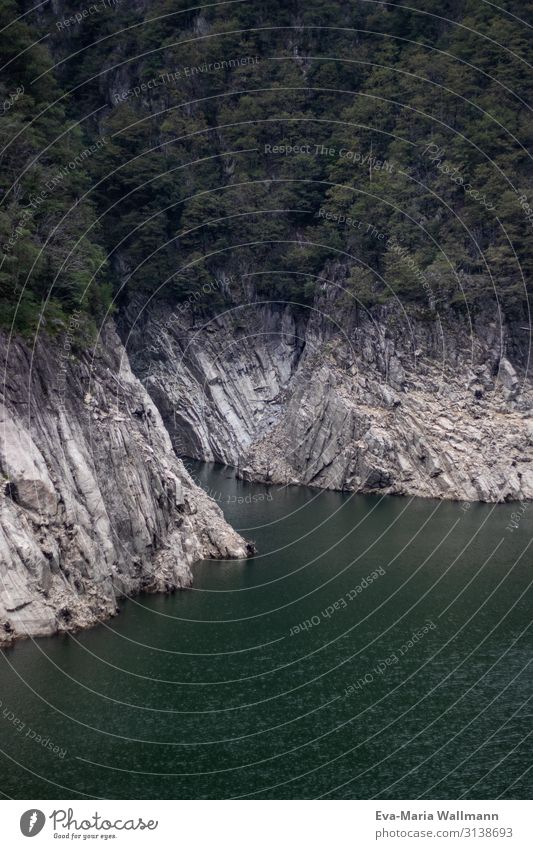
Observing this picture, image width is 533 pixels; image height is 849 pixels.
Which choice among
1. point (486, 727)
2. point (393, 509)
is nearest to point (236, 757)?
point (486, 727)

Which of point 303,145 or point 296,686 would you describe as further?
point 303,145

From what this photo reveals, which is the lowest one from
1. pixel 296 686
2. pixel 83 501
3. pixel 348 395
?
pixel 296 686

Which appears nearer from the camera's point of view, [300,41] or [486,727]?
[486,727]

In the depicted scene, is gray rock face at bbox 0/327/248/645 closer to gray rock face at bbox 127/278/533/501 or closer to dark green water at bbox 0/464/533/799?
dark green water at bbox 0/464/533/799

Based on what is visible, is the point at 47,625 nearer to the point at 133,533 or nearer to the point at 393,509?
the point at 133,533

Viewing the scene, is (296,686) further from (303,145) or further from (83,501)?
(303,145)

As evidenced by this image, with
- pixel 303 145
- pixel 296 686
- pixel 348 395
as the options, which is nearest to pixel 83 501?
pixel 296 686
